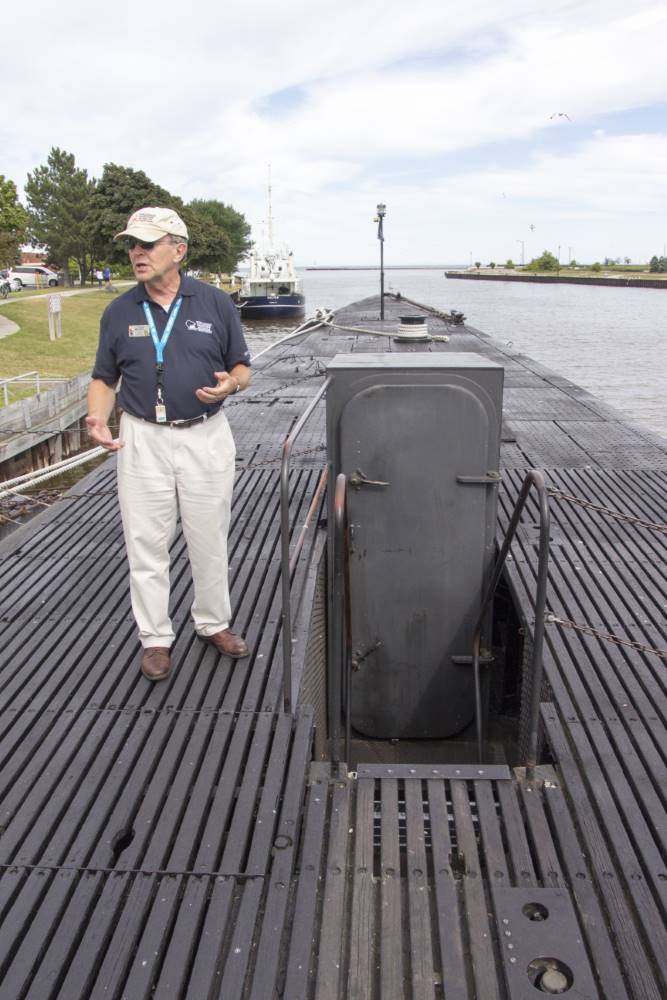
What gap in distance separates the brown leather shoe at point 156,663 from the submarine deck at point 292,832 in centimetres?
6

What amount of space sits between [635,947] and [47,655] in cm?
321

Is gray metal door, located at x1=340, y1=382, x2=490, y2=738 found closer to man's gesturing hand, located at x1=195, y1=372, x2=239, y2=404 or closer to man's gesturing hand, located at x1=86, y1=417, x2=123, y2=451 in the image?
man's gesturing hand, located at x1=195, y1=372, x2=239, y2=404

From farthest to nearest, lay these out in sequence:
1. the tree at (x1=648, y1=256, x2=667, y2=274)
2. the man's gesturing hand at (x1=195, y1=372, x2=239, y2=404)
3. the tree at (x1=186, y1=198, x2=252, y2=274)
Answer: the tree at (x1=648, y1=256, x2=667, y2=274) → the tree at (x1=186, y1=198, x2=252, y2=274) → the man's gesturing hand at (x1=195, y1=372, x2=239, y2=404)

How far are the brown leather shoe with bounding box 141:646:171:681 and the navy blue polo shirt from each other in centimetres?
121

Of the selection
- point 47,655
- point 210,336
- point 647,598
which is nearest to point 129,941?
point 47,655

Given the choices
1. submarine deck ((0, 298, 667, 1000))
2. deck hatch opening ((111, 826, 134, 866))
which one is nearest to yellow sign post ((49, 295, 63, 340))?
submarine deck ((0, 298, 667, 1000))

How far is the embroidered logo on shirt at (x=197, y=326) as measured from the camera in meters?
3.71

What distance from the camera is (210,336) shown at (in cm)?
376

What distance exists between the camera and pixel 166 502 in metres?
3.87

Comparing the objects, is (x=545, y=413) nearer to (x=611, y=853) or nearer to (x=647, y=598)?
(x=647, y=598)

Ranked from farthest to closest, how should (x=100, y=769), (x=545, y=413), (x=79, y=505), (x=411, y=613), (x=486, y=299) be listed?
(x=486, y=299)
(x=545, y=413)
(x=79, y=505)
(x=411, y=613)
(x=100, y=769)

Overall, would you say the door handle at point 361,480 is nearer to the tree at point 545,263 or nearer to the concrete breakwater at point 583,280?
the concrete breakwater at point 583,280

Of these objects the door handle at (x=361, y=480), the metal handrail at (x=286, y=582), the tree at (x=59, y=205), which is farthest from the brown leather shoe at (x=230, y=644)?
the tree at (x=59, y=205)

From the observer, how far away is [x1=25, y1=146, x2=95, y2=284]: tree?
64062 mm
